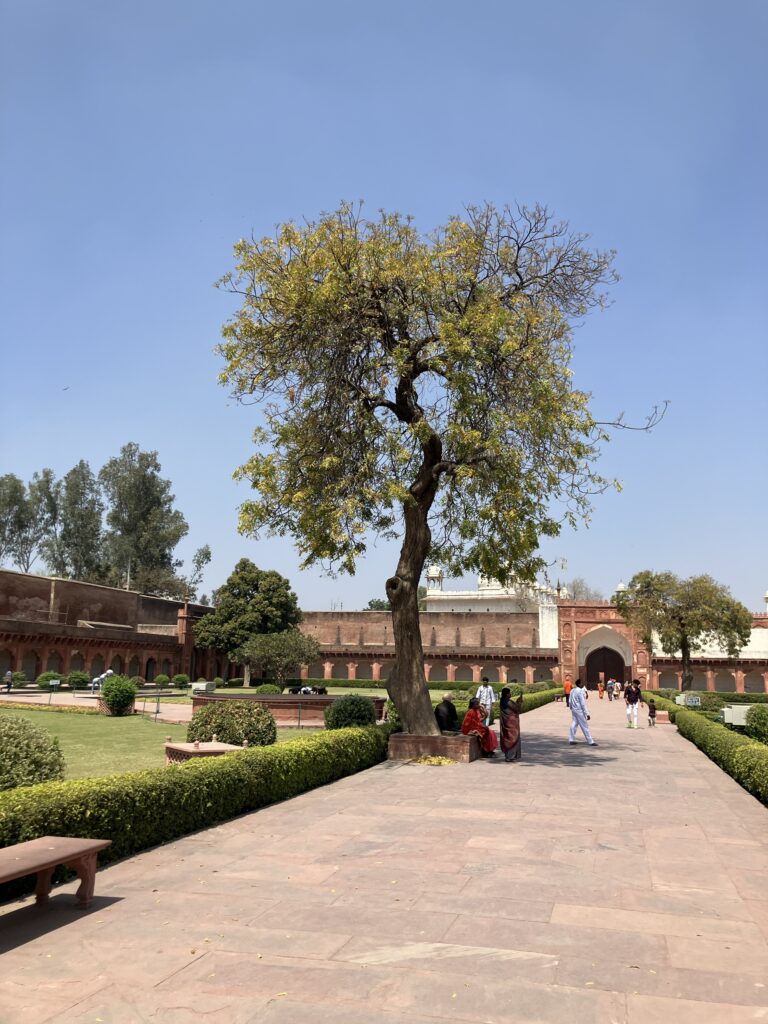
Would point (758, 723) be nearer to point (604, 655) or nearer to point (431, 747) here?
point (431, 747)

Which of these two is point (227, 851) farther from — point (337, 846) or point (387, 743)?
point (387, 743)

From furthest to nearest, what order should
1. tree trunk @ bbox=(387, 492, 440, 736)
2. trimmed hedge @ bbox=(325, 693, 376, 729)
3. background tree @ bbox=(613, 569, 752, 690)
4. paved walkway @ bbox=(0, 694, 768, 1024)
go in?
background tree @ bbox=(613, 569, 752, 690), trimmed hedge @ bbox=(325, 693, 376, 729), tree trunk @ bbox=(387, 492, 440, 736), paved walkway @ bbox=(0, 694, 768, 1024)

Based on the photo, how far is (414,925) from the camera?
4.57 m

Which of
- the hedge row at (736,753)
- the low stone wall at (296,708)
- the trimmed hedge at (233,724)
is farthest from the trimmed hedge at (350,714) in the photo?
the low stone wall at (296,708)

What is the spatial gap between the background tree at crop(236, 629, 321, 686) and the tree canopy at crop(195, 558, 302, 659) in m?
3.98

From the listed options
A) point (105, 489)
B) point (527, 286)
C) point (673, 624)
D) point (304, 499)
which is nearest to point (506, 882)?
point (304, 499)

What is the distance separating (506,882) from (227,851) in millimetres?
2291

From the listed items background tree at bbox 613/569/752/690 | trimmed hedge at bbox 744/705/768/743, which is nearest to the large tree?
trimmed hedge at bbox 744/705/768/743

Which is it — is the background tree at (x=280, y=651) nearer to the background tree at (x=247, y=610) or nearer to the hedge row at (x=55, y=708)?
the background tree at (x=247, y=610)

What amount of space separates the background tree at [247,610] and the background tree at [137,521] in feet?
24.8

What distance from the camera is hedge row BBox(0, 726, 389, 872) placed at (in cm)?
538

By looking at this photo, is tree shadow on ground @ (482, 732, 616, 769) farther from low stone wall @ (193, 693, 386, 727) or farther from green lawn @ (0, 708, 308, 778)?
low stone wall @ (193, 693, 386, 727)

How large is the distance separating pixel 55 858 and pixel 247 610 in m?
42.8

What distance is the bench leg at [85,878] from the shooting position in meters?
4.84
